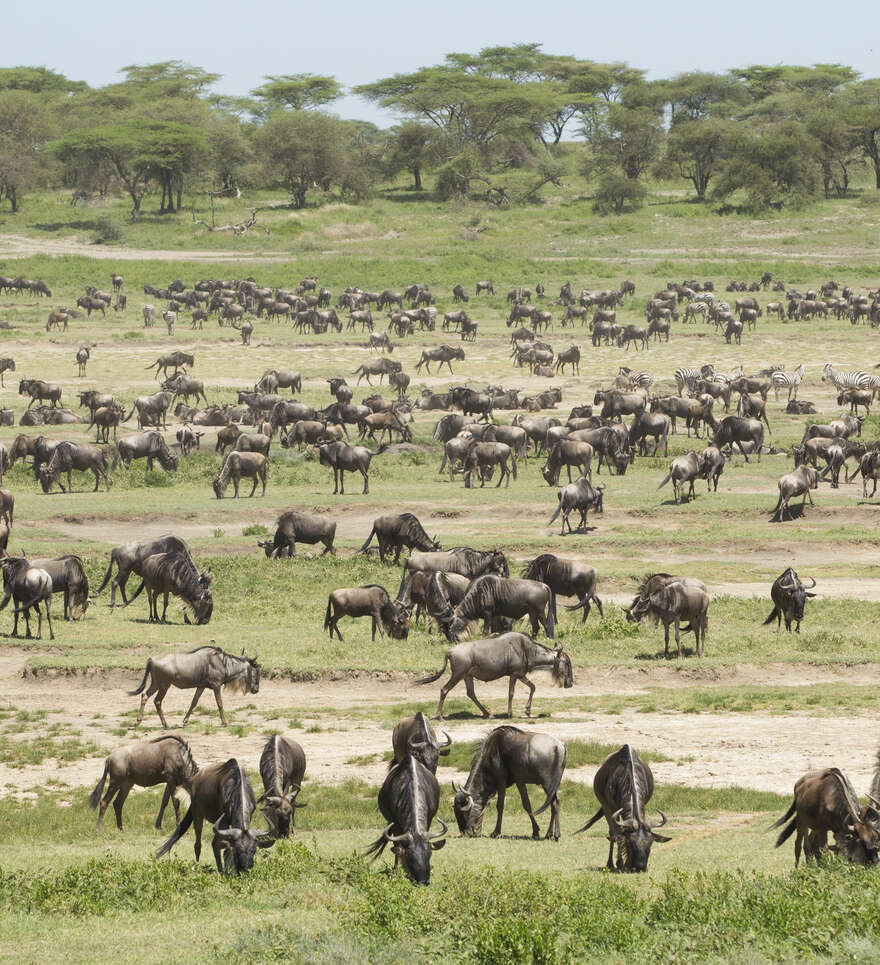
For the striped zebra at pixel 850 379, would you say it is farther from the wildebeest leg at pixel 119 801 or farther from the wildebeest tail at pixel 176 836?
the wildebeest tail at pixel 176 836

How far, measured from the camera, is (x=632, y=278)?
76562 mm

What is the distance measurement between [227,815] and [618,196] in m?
86.5

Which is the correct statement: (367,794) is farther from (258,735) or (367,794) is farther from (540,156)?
(540,156)

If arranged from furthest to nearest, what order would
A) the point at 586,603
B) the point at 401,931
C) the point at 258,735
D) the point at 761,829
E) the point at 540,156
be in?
the point at 540,156
the point at 586,603
the point at 258,735
the point at 761,829
the point at 401,931

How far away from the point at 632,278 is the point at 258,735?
61.5m

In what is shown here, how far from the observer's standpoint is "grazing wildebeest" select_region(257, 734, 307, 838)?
13234 mm

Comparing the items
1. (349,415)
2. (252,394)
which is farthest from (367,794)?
(252,394)

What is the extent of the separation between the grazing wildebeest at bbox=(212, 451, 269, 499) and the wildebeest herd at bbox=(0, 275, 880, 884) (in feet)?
0.16

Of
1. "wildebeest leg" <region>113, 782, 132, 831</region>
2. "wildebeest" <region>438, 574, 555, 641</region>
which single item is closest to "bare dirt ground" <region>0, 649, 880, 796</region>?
"wildebeest" <region>438, 574, 555, 641</region>

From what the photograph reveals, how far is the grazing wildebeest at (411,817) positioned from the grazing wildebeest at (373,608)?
10138 millimetres

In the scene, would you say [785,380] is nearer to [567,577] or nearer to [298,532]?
[298,532]

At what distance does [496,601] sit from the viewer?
2120 cm

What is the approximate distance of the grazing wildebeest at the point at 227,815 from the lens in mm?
11984

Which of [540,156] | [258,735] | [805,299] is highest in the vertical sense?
[540,156]
